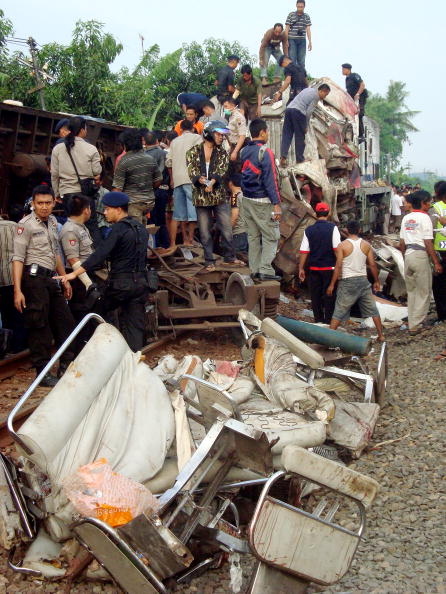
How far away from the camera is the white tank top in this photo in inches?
388

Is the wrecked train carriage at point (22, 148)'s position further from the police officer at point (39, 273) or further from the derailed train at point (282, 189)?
the police officer at point (39, 273)

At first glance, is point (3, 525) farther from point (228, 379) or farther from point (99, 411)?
point (228, 379)

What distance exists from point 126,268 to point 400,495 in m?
3.52

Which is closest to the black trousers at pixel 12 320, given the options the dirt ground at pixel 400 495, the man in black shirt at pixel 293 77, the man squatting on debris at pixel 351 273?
the dirt ground at pixel 400 495

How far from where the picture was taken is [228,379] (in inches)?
251

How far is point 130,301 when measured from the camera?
770 centimetres

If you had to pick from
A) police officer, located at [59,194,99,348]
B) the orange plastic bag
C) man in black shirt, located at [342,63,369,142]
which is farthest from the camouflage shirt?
man in black shirt, located at [342,63,369,142]

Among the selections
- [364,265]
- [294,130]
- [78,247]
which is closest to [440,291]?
[364,265]

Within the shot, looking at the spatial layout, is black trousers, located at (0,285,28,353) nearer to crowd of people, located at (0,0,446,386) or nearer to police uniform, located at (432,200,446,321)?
crowd of people, located at (0,0,446,386)

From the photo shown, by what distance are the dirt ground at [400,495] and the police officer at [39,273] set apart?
24.7 inches

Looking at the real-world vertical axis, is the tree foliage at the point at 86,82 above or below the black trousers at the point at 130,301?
above

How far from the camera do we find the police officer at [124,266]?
7297 millimetres

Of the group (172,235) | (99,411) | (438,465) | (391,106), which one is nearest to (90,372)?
(99,411)

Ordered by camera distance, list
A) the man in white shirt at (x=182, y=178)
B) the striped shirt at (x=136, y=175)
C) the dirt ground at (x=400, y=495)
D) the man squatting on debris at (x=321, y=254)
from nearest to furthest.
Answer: the dirt ground at (x=400, y=495) < the striped shirt at (x=136, y=175) < the man squatting on debris at (x=321, y=254) < the man in white shirt at (x=182, y=178)
